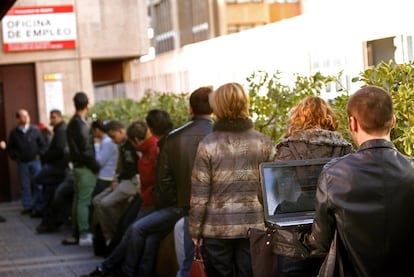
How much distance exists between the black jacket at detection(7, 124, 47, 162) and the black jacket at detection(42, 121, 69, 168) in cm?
272

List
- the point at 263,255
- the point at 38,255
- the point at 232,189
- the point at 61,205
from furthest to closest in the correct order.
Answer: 1. the point at 61,205
2. the point at 38,255
3. the point at 232,189
4. the point at 263,255

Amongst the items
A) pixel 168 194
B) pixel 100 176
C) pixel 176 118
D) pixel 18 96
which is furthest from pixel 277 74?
pixel 18 96

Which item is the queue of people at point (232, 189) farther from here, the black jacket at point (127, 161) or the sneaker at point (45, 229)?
the sneaker at point (45, 229)

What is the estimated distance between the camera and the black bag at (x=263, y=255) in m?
5.82

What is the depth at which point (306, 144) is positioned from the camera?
233 inches

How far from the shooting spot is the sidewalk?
37.2ft

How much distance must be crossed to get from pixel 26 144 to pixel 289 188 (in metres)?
13.1

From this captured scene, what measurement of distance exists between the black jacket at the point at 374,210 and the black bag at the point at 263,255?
4.43ft

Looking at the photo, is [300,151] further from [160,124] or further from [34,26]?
[34,26]

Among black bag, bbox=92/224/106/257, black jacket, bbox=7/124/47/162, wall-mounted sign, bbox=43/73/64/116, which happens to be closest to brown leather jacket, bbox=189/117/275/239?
black bag, bbox=92/224/106/257

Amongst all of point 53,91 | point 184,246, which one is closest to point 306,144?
point 184,246

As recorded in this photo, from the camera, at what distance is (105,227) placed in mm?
11797

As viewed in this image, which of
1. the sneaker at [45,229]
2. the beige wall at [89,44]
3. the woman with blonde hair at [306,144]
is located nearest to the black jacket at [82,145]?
the sneaker at [45,229]

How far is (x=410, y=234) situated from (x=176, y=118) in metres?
8.18
